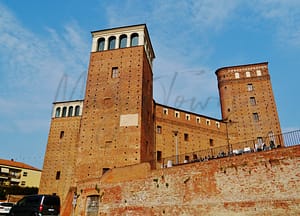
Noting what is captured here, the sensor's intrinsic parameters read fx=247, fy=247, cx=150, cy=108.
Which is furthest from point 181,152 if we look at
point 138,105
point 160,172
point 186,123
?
point 160,172

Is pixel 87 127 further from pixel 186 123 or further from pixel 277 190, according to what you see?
pixel 277 190

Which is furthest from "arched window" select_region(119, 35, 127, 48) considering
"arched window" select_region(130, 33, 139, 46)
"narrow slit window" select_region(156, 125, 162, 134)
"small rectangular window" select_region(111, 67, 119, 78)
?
"narrow slit window" select_region(156, 125, 162, 134)

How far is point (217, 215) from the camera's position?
12594mm

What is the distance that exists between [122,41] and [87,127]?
32.1ft

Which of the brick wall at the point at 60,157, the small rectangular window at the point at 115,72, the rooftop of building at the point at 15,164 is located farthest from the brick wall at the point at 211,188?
the rooftop of building at the point at 15,164

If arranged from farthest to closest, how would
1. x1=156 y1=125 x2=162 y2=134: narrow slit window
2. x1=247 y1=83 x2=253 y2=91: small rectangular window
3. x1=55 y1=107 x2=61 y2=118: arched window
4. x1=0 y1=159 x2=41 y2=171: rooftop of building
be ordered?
x1=0 y1=159 x2=41 y2=171: rooftop of building
x1=247 y1=83 x2=253 y2=91: small rectangular window
x1=55 y1=107 x2=61 y2=118: arched window
x1=156 y1=125 x2=162 y2=134: narrow slit window

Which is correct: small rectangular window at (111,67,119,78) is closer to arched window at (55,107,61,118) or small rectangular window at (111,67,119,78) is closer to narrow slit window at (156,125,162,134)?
narrow slit window at (156,125,162,134)

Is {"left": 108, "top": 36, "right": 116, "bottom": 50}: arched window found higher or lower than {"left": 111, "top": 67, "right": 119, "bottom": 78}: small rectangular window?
higher

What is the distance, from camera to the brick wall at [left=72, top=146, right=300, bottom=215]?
11234 millimetres

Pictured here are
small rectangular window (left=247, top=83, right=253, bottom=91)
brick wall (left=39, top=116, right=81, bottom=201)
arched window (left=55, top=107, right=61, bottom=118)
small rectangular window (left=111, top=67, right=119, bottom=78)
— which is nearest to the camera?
small rectangular window (left=111, top=67, right=119, bottom=78)

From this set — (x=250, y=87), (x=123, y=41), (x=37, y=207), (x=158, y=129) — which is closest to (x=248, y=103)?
(x=250, y=87)

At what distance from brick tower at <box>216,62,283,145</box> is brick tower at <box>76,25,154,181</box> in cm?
1366

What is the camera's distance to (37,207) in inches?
A: 470

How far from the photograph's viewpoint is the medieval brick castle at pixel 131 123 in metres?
21.3
